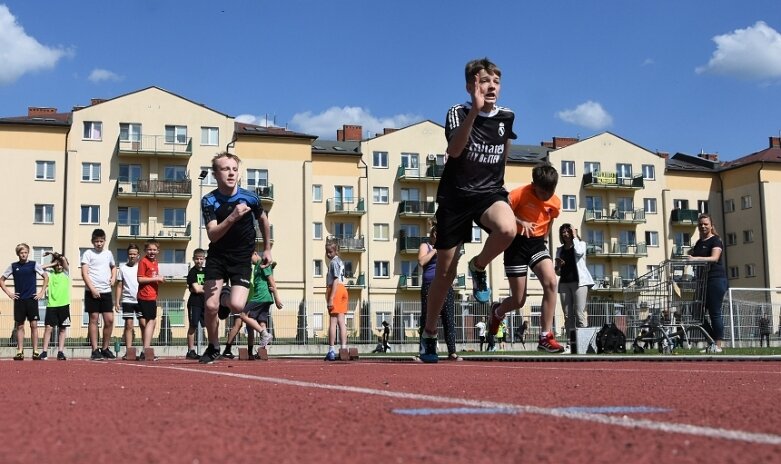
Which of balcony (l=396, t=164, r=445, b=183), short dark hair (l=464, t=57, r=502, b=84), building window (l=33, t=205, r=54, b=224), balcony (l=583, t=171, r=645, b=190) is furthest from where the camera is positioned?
balcony (l=583, t=171, r=645, b=190)

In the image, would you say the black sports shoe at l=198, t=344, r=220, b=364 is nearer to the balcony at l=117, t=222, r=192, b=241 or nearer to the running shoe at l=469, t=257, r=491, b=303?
the running shoe at l=469, t=257, r=491, b=303

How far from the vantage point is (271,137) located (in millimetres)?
64875

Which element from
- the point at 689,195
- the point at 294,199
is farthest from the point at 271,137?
the point at 689,195

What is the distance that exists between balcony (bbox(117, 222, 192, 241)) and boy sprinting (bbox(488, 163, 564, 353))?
179 ft

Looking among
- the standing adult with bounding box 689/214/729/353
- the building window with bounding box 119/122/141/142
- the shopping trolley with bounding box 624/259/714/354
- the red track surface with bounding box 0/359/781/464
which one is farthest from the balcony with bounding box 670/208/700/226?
the red track surface with bounding box 0/359/781/464

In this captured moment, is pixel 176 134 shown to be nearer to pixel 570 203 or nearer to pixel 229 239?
pixel 570 203

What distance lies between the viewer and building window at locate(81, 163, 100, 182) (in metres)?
61.0

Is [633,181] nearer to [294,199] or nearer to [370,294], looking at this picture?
[370,294]

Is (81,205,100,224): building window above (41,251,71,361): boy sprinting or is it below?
above

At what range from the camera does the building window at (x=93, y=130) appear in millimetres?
61156

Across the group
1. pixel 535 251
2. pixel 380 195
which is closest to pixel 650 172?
pixel 380 195

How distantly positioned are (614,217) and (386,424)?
240ft

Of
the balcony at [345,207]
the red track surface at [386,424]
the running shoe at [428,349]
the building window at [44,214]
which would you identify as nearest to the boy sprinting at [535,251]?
the running shoe at [428,349]

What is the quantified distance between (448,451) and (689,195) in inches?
3102
